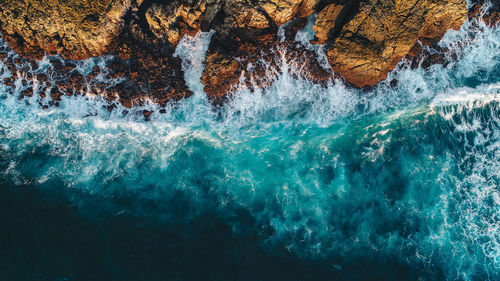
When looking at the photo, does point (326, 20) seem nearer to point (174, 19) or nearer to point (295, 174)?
point (174, 19)

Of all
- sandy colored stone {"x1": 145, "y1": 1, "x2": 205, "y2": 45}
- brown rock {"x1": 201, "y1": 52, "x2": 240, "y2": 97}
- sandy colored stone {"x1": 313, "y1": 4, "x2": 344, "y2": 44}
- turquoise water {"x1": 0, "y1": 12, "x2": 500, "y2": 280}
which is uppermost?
sandy colored stone {"x1": 145, "y1": 1, "x2": 205, "y2": 45}

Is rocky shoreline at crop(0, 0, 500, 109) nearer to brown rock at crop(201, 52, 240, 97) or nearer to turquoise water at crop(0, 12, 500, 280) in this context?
brown rock at crop(201, 52, 240, 97)

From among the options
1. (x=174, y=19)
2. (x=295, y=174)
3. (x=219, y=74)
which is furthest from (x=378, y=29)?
(x=174, y=19)

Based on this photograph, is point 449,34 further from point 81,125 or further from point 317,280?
point 81,125

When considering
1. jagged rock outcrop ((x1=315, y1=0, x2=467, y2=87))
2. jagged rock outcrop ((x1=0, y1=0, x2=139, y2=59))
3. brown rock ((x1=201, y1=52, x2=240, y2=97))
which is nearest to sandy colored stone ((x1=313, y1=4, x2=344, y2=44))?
jagged rock outcrop ((x1=315, y1=0, x2=467, y2=87))

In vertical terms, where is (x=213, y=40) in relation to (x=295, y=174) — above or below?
above

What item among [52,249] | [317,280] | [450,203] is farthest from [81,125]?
[450,203]
